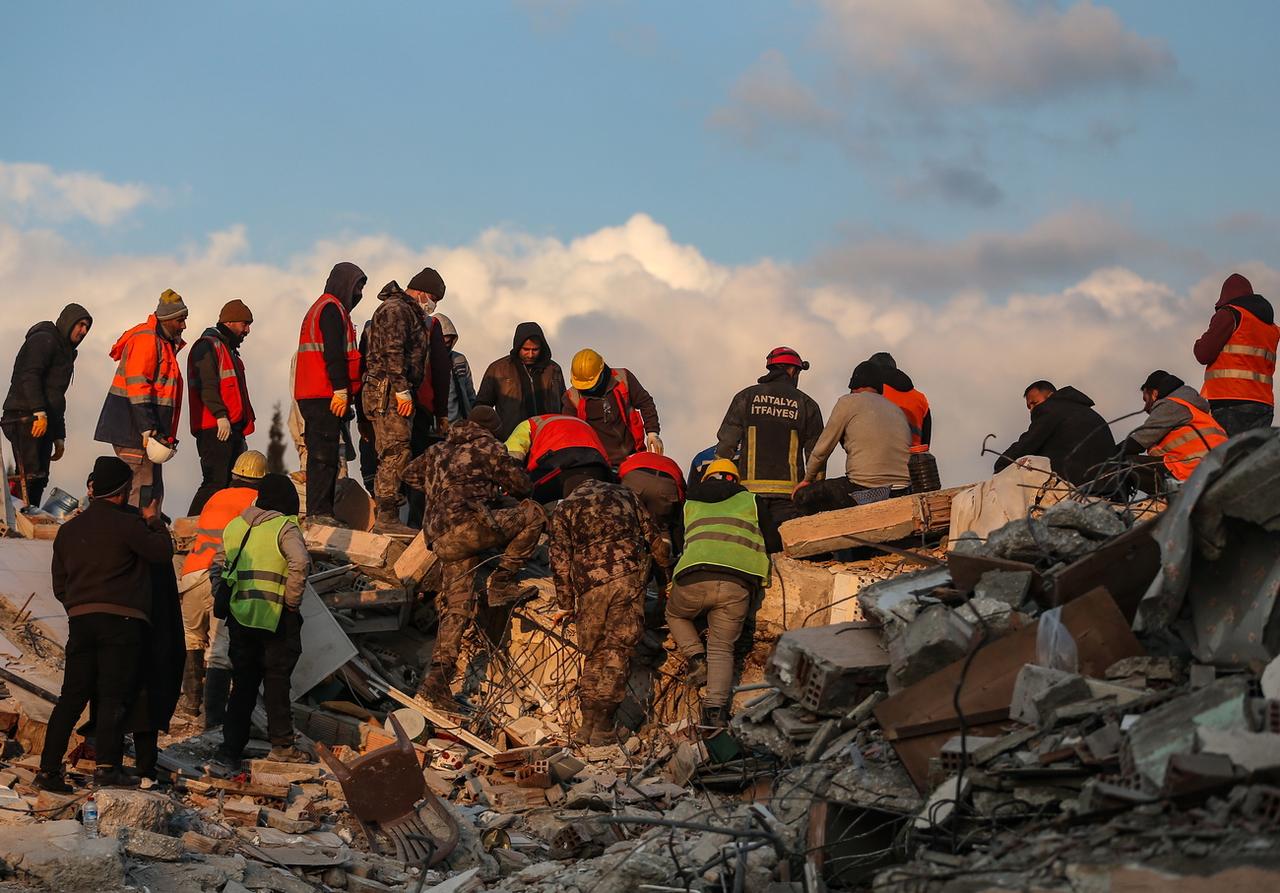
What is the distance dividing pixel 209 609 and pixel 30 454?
11.0ft

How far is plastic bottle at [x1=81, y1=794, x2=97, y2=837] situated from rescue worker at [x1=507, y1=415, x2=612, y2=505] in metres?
4.46

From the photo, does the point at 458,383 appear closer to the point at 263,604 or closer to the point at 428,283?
the point at 428,283

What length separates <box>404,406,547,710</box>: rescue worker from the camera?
39.9 ft

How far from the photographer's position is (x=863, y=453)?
1243cm

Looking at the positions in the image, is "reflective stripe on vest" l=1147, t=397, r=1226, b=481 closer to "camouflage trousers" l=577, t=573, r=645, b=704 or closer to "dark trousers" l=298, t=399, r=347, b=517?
"camouflage trousers" l=577, t=573, r=645, b=704

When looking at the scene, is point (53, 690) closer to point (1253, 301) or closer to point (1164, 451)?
point (1164, 451)

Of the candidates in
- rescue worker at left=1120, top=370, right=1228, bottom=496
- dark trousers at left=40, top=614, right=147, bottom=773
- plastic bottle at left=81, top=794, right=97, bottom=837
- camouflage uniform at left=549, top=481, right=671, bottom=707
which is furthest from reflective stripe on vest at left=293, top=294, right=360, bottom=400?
rescue worker at left=1120, top=370, right=1228, bottom=496

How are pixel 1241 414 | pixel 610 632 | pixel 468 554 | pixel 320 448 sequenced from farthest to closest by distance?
pixel 320 448, pixel 468 554, pixel 1241 414, pixel 610 632

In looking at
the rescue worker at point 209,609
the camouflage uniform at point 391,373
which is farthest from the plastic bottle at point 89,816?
the camouflage uniform at point 391,373

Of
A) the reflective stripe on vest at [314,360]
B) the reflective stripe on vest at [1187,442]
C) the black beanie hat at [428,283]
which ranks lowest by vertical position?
the reflective stripe on vest at [1187,442]

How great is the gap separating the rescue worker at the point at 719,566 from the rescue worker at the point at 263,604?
2709 millimetres

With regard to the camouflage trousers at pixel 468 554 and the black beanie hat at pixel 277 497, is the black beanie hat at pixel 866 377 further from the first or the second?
the black beanie hat at pixel 277 497

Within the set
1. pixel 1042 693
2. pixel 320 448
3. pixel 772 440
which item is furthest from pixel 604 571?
pixel 1042 693

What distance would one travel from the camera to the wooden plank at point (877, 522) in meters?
11.9
